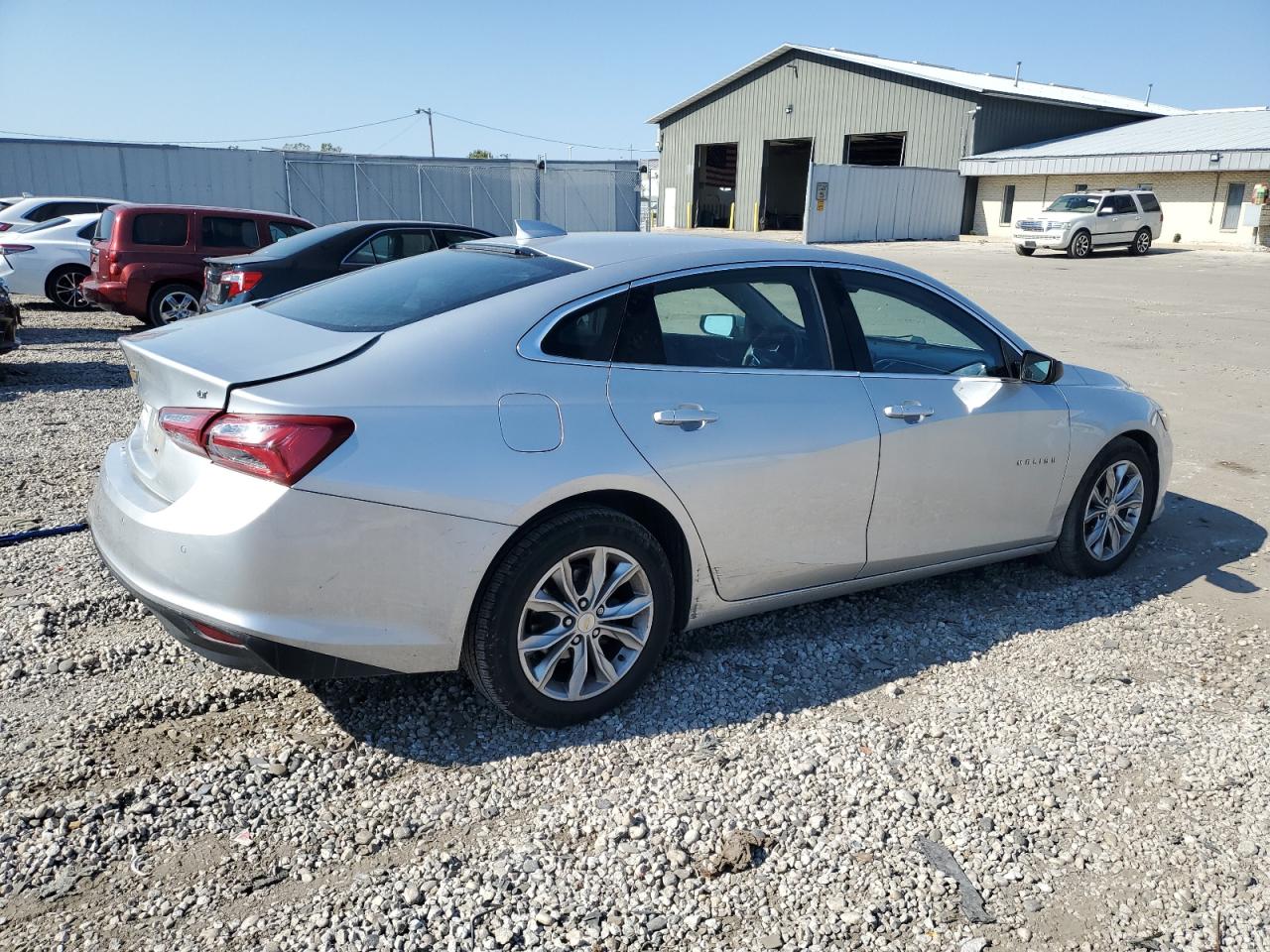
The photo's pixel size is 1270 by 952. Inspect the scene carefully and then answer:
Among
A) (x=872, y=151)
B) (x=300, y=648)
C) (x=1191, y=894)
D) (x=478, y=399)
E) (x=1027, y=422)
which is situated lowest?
(x=1191, y=894)

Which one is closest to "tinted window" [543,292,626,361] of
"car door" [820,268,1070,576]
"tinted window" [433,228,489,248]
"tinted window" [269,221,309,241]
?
"car door" [820,268,1070,576]

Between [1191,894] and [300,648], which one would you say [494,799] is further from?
[1191,894]

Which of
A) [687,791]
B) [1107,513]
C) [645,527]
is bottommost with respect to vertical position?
[687,791]

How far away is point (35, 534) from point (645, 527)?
11.0ft

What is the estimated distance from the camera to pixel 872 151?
162 feet

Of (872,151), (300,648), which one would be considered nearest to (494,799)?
(300,648)

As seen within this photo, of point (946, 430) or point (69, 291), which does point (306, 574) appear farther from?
point (69, 291)

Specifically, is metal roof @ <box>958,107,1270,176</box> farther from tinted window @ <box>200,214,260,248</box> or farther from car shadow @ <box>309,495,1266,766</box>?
car shadow @ <box>309,495,1266,766</box>

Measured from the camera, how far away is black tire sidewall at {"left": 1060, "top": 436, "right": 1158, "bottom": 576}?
4.78 meters

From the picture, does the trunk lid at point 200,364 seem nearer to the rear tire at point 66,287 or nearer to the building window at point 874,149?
the rear tire at point 66,287

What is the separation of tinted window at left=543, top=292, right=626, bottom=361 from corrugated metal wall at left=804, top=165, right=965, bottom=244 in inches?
1407

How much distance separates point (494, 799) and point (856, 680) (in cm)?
153

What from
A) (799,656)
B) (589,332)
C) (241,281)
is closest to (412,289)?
(589,332)

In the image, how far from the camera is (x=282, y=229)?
13336mm
